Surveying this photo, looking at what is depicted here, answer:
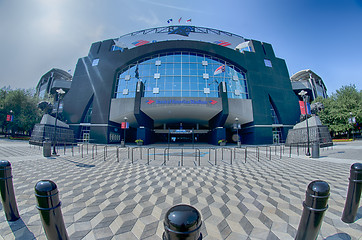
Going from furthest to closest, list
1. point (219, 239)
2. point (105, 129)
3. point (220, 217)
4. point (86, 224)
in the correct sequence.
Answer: point (105, 129), point (220, 217), point (86, 224), point (219, 239)

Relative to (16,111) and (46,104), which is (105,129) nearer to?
(46,104)

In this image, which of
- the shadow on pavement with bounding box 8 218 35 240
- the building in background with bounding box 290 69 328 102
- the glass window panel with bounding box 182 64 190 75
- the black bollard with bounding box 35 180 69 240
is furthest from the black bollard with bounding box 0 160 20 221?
the building in background with bounding box 290 69 328 102

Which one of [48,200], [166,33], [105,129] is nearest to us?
[48,200]

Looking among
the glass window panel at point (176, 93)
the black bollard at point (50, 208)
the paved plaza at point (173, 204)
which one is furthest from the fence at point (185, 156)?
the glass window panel at point (176, 93)

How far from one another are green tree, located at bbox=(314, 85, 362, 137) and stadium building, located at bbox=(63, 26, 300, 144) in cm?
614

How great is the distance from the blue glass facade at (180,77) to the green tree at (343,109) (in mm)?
18277

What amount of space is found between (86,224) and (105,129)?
28.2 meters

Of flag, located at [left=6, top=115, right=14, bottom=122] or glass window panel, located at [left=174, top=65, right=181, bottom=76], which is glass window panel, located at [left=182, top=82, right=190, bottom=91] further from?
flag, located at [left=6, top=115, right=14, bottom=122]

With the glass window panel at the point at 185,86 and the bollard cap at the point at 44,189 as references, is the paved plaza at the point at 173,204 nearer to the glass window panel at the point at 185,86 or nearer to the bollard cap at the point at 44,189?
the bollard cap at the point at 44,189

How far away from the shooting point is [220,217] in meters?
3.18

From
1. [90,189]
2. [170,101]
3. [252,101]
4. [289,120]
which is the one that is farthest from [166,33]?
[90,189]

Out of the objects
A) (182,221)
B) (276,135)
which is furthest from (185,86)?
(182,221)

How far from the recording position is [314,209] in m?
1.82

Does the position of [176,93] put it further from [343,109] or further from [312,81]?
[312,81]
